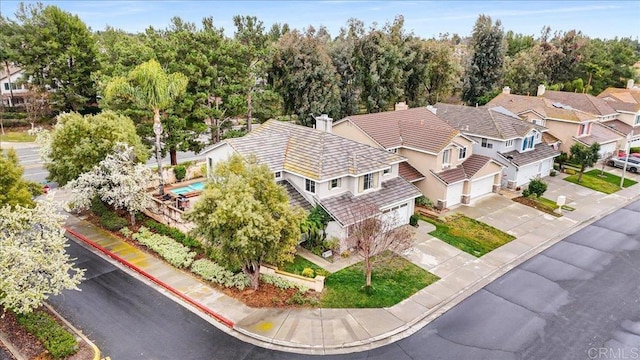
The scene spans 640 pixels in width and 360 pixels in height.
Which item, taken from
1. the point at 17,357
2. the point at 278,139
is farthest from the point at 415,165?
the point at 17,357

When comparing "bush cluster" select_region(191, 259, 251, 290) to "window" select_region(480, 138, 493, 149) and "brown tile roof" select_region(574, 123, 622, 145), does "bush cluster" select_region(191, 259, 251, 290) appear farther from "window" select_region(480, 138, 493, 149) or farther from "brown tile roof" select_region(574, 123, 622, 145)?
"brown tile roof" select_region(574, 123, 622, 145)

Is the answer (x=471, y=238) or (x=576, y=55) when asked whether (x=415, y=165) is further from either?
(x=576, y=55)

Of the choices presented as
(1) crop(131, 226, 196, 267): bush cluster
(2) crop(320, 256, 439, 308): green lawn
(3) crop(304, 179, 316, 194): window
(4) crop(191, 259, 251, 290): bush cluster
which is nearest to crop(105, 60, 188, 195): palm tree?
(1) crop(131, 226, 196, 267): bush cluster

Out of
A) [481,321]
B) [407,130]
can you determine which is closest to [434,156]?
[407,130]

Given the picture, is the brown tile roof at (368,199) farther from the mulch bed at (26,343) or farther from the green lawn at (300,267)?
the mulch bed at (26,343)

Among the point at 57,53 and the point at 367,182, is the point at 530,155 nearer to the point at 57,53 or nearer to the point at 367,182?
the point at 367,182

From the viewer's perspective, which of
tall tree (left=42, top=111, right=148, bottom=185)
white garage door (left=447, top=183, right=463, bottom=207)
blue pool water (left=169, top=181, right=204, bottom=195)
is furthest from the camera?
blue pool water (left=169, top=181, right=204, bottom=195)
